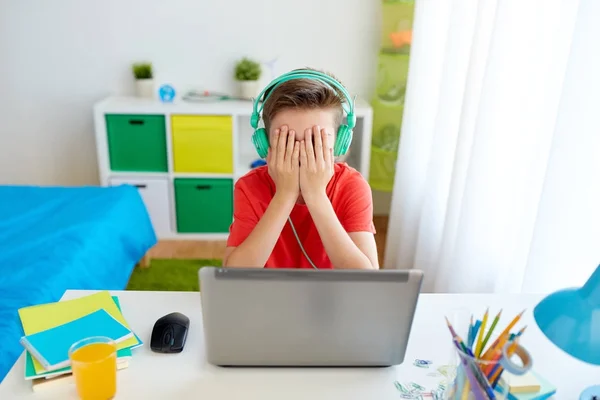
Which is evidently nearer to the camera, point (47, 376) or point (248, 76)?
point (47, 376)

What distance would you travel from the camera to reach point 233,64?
2979mm

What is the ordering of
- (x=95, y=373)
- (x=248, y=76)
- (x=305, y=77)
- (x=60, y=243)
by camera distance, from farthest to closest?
(x=248, y=76)
(x=60, y=243)
(x=305, y=77)
(x=95, y=373)

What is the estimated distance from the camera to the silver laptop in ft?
2.58

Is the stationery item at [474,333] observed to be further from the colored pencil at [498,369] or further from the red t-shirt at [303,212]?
the red t-shirt at [303,212]

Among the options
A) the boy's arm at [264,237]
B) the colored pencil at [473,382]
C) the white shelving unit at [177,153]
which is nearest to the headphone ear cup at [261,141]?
the boy's arm at [264,237]

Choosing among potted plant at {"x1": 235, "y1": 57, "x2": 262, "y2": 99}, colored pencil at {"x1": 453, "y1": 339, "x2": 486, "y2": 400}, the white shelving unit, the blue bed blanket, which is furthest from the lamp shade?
potted plant at {"x1": 235, "y1": 57, "x2": 262, "y2": 99}

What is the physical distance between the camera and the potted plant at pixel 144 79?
2889 mm

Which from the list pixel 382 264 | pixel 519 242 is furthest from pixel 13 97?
pixel 519 242

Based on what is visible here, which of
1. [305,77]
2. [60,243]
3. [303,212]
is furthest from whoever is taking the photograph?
[60,243]

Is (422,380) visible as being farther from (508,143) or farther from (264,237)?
(508,143)

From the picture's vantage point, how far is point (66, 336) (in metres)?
0.93

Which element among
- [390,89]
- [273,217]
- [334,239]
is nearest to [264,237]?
[273,217]

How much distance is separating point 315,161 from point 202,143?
1754 millimetres

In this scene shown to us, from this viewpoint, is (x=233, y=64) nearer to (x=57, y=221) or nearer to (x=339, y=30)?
(x=339, y=30)
